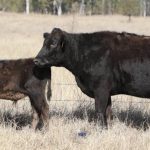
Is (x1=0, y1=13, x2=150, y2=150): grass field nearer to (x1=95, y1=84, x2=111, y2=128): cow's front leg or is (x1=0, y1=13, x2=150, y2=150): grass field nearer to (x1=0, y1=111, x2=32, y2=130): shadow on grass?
(x1=0, y1=111, x2=32, y2=130): shadow on grass

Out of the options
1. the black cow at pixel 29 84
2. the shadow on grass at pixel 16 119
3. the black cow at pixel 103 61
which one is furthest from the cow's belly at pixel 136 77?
the shadow on grass at pixel 16 119

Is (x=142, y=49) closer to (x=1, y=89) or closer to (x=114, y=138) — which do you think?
(x=114, y=138)

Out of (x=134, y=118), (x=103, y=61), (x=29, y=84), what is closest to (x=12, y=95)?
(x=29, y=84)

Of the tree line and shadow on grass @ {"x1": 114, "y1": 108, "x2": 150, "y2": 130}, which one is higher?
shadow on grass @ {"x1": 114, "y1": 108, "x2": 150, "y2": 130}

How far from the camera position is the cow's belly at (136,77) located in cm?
822

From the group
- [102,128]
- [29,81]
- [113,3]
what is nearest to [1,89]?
[29,81]

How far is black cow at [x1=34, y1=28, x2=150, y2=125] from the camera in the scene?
826cm

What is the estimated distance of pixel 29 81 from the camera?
866cm

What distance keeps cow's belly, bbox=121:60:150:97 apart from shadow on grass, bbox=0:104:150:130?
2.42 ft

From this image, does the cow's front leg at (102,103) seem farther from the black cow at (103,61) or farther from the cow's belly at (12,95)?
the cow's belly at (12,95)

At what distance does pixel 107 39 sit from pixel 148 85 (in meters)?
1.09

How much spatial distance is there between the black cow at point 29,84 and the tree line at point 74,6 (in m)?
62.9

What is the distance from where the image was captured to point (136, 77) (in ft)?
27.1

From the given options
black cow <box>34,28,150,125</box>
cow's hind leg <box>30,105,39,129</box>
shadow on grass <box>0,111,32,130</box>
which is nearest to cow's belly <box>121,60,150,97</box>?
black cow <box>34,28,150,125</box>
